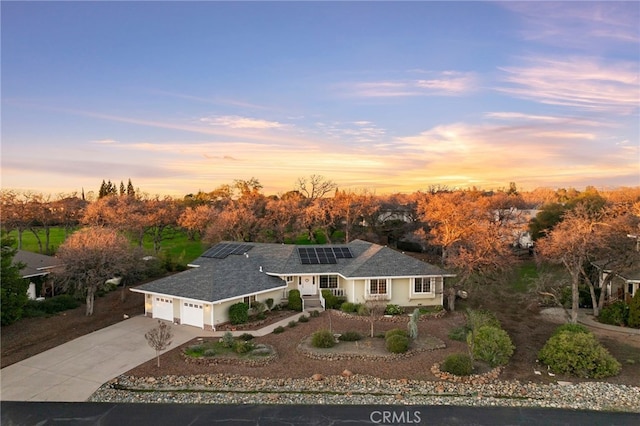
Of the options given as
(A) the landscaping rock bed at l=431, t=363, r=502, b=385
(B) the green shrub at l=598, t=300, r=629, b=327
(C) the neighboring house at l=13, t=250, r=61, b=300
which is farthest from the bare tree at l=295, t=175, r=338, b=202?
(A) the landscaping rock bed at l=431, t=363, r=502, b=385

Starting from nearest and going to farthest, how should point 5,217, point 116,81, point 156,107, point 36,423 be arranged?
1. point 36,423
2. point 116,81
3. point 156,107
4. point 5,217

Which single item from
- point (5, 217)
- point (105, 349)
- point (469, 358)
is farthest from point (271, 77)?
point (5, 217)

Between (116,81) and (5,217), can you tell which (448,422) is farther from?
(5,217)

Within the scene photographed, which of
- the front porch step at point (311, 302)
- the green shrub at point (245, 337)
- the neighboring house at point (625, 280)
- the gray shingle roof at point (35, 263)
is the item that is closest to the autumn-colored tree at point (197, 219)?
the gray shingle roof at point (35, 263)

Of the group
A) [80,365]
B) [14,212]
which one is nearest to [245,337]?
[80,365]

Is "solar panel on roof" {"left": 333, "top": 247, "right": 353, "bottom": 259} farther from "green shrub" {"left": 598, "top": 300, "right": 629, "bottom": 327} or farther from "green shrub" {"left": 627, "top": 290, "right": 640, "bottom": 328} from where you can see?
"green shrub" {"left": 627, "top": 290, "right": 640, "bottom": 328}

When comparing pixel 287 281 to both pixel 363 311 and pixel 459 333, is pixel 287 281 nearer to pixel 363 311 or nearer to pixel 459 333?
pixel 363 311

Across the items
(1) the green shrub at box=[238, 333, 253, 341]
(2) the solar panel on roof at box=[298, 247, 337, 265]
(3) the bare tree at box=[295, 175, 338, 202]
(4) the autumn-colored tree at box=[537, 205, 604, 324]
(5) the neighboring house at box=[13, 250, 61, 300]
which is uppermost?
(3) the bare tree at box=[295, 175, 338, 202]

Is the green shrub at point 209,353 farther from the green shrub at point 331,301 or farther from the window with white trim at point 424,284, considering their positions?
the window with white trim at point 424,284
